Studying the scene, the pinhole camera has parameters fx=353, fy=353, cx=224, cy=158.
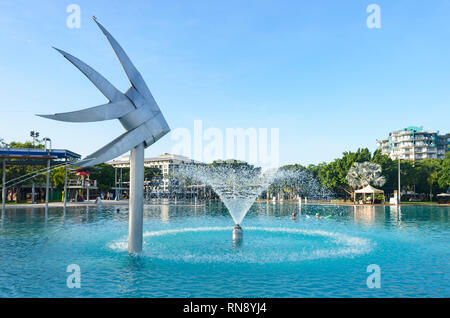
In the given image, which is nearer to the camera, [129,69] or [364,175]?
[129,69]

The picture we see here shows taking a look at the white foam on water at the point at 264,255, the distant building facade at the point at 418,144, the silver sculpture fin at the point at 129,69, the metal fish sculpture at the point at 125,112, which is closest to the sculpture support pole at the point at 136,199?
the metal fish sculpture at the point at 125,112

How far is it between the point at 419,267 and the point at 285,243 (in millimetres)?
6104

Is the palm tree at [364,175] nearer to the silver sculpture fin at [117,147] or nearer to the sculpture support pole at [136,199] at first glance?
the sculpture support pole at [136,199]

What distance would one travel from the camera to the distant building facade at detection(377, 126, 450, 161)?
124 metres

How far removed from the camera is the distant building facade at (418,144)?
124300 mm

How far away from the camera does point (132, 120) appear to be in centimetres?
1337

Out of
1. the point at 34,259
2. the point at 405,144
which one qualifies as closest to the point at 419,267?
the point at 34,259

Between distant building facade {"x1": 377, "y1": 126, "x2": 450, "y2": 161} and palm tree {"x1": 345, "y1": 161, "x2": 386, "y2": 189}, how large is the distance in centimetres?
6668

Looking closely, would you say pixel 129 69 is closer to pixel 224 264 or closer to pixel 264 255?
pixel 224 264

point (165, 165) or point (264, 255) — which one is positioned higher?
point (165, 165)

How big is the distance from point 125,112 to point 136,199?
331 cm

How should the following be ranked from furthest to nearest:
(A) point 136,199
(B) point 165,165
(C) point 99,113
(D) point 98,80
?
1. (B) point 165,165
2. (A) point 136,199
3. (D) point 98,80
4. (C) point 99,113

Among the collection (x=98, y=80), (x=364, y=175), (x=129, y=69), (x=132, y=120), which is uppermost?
(x=129, y=69)

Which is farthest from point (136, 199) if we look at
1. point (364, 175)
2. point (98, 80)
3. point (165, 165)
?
point (165, 165)
